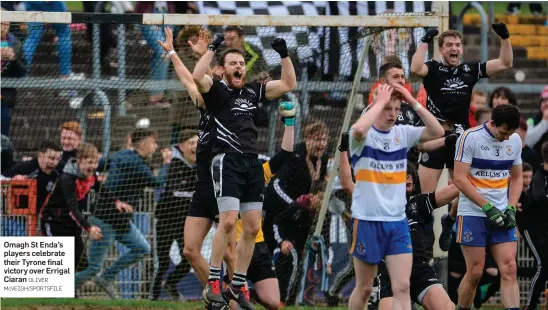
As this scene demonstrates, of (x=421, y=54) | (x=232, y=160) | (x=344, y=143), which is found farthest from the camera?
(x=421, y=54)

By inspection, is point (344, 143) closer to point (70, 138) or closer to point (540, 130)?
point (70, 138)

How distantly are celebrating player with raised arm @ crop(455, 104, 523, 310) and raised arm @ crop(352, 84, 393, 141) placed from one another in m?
2.17

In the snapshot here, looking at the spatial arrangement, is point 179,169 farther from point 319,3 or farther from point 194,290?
point 319,3

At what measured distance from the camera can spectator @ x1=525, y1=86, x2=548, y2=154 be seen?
15.3 m

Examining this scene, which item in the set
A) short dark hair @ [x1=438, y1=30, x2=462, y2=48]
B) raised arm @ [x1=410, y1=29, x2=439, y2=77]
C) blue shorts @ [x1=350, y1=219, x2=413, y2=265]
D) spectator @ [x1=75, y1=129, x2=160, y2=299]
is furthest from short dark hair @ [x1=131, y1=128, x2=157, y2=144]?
blue shorts @ [x1=350, y1=219, x2=413, y2=265]

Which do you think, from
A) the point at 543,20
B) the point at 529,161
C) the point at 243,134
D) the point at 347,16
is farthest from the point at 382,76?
the point at 543,20

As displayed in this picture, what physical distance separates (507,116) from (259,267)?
303cm

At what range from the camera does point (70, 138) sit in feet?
47.3

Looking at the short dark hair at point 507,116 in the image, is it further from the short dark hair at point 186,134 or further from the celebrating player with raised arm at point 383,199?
the short dark hair at point 186,134

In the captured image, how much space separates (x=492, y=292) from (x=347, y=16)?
3.86m

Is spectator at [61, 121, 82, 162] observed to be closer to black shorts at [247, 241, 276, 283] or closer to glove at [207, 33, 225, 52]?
black shorts at [247, 241, 276, 283]

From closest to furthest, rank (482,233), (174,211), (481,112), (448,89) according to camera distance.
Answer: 1. (482,233)
2. (448,89)
3. (481,112)
4. (174,211)

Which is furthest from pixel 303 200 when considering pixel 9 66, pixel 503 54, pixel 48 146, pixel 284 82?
pixel 9 66

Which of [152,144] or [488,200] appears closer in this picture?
[488,200]
